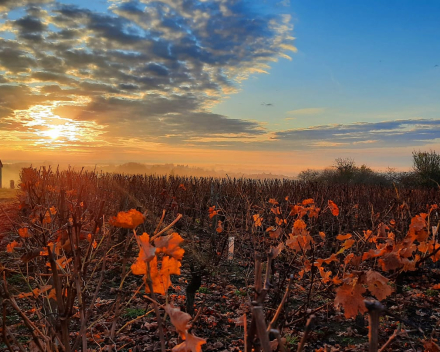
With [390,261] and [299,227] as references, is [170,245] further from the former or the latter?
[299,227]

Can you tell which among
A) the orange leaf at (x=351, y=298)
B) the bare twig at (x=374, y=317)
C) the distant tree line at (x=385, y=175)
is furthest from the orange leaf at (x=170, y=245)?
the distant tree line at (x=385, y=175)

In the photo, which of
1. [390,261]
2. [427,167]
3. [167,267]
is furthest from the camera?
[427,167]

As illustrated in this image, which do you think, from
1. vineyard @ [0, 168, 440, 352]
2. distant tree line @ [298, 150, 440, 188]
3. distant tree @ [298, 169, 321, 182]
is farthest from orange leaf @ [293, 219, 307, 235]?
distant tree @ [298, 169, 321, 182]

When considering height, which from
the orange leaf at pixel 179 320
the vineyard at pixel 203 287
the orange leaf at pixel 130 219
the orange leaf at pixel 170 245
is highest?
the orange leaf at pixel 130 219

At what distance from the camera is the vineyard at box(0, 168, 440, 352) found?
111cm

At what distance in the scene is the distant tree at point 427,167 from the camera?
80.8 ft

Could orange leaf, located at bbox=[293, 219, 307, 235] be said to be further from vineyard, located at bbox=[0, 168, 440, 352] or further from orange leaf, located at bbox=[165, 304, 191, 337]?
orange leaf, located at bbox=[165, 304, 191, 337]

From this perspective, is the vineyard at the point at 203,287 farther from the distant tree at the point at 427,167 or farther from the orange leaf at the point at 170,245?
the distant tree at the point at 427,167

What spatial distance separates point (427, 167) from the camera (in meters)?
25.1

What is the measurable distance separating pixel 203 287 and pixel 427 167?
2445 centimetres

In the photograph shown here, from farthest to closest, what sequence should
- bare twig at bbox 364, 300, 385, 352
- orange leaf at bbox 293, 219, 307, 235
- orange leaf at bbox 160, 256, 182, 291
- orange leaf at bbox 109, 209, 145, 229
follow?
orange leaf at bbox 293, 219, 307, 235
orange leaf at bbox 160, 256, 182, 291
orange leaf at bbox 109, 209, 145, 229
bare twig at bbox 364, 300, 385, 352

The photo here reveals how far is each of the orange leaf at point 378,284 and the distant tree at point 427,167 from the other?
1029 inches

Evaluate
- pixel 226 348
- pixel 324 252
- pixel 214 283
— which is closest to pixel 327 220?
pixel 324 252

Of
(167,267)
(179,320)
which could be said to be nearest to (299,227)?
(167,267)
